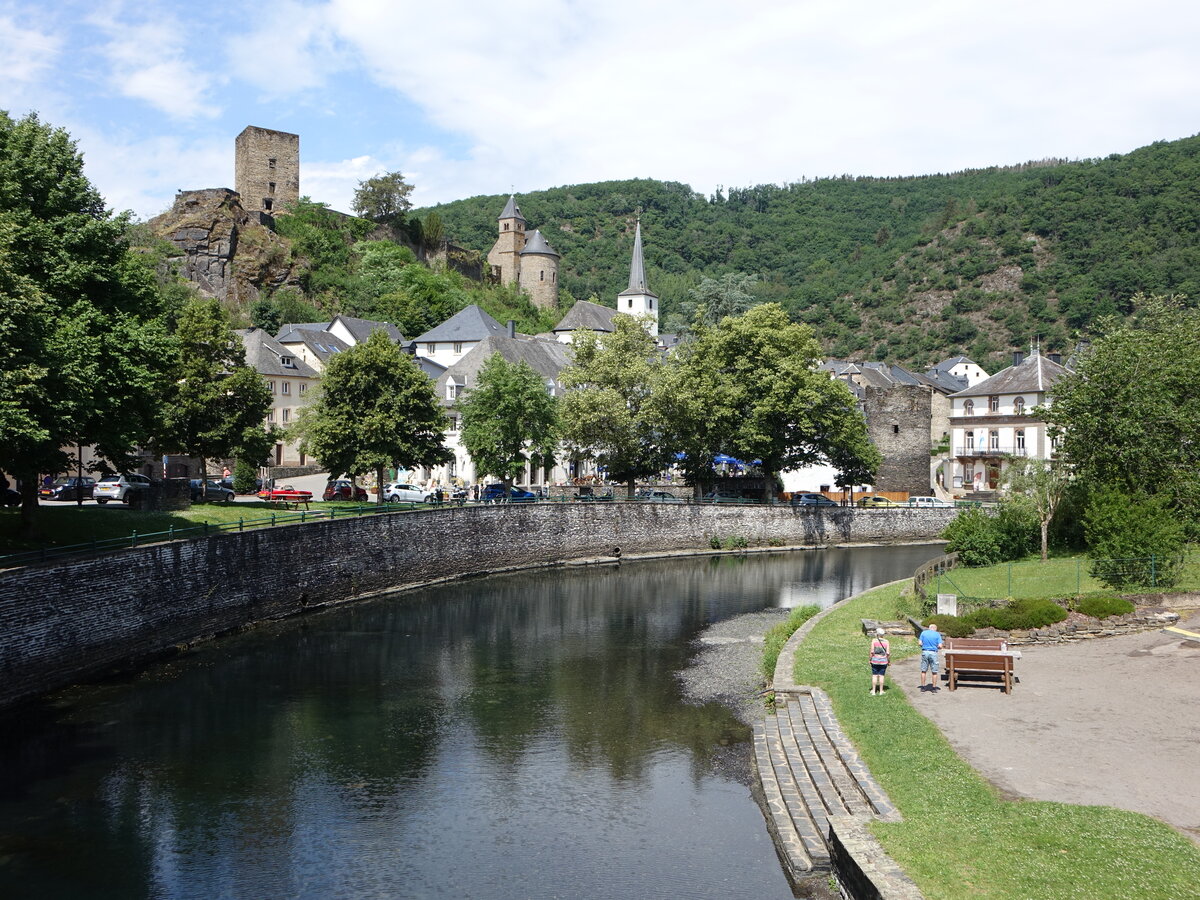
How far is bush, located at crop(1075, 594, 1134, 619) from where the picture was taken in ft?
91.1

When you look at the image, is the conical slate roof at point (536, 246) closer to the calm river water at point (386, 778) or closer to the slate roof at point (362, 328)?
the slate roof at point (362, 328)

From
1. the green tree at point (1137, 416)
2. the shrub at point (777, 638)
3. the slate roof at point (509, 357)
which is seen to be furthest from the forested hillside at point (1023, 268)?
the shrub at point (777, 638)

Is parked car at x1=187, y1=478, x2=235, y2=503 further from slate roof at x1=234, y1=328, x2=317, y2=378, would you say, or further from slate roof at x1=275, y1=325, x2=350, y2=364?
slate roof at x1=275, y1=325, x2=350, y2=364

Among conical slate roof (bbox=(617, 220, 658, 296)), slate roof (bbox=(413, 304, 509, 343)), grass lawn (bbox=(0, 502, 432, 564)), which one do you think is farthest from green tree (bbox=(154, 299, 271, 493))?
conical slate roof (bbox=(617, 220, 658, 296))

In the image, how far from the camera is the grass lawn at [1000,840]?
484 inches

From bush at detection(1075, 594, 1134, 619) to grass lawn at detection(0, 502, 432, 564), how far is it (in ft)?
89.5

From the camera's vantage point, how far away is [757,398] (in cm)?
6431

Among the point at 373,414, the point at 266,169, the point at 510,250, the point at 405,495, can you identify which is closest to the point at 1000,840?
the point at 373,414

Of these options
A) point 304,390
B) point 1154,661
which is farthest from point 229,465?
point 1154,661

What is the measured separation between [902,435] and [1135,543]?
5061cm

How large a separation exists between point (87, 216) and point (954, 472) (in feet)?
230

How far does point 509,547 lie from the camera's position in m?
52.3

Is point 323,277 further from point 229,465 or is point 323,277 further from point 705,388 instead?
point 705,388

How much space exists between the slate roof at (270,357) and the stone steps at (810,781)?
61771 millimetres
